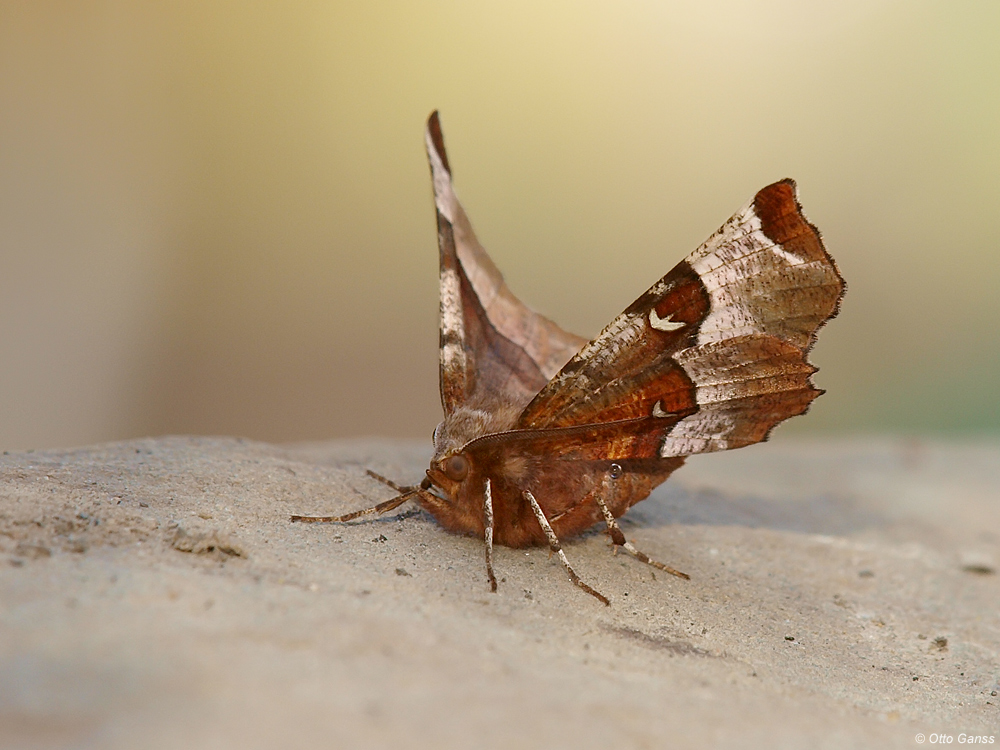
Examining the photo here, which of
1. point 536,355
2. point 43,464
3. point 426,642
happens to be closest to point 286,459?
point 43,464

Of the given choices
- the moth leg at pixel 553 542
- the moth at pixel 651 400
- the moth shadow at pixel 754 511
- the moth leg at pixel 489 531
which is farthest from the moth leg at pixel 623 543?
the moth shadow at pixel 754 511

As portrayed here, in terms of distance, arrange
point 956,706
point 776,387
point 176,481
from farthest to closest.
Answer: point 176,481, point 776,387, point 956,706

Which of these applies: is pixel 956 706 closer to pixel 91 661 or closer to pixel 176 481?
pixel 91 661

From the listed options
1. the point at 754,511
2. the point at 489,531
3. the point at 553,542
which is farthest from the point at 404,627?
the point at 754,511

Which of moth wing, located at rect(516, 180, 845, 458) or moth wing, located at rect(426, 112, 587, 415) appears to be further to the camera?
moth wing, located at rect(426, 112, 587, 415)

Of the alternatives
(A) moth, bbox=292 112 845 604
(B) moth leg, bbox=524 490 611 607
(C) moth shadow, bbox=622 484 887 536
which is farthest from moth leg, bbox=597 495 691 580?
(C) moth shadow, bbox=622 484 887 536

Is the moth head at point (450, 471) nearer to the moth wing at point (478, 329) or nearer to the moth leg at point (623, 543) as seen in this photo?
the moth wing at point (478, 329)

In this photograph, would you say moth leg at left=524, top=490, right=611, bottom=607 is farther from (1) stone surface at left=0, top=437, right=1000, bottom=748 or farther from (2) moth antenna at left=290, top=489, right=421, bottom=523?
(2) moth antenna at left=290, top=489, right=421, bottom=523
